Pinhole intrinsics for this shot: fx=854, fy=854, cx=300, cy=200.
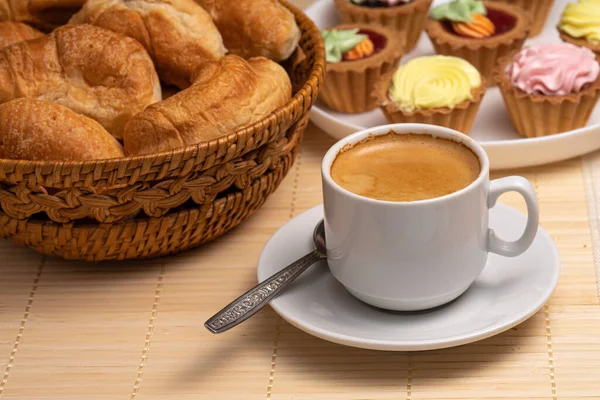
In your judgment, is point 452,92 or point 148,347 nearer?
point 148,347

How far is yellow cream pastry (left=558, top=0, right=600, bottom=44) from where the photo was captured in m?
2.21

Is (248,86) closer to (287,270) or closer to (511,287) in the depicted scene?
(287,270)

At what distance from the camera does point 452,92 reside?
1953 millimetres

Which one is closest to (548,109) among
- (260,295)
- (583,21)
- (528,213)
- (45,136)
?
(583,21)

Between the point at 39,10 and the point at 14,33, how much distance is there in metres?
0.11

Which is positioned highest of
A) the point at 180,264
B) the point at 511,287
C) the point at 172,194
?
the point at 172,194

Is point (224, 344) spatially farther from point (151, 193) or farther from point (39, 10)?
point (39, 10)

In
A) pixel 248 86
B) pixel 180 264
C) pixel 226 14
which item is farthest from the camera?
pixel 226 14

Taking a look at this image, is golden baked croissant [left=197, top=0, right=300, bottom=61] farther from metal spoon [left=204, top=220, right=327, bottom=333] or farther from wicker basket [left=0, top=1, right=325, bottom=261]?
metal spoon [left=204, top=220, right=327, bottom=333]

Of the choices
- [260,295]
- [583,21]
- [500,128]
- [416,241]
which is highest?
[416,241]

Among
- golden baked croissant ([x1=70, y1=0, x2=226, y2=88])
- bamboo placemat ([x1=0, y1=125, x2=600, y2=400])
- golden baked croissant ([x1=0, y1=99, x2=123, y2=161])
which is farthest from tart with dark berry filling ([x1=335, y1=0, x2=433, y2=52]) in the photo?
golden baked croissant ([x1=0, y1=99, x2=123, y2=161])

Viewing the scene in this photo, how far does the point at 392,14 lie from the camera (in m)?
2.39

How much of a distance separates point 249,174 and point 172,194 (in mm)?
158

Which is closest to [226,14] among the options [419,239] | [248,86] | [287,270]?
[248,86]
